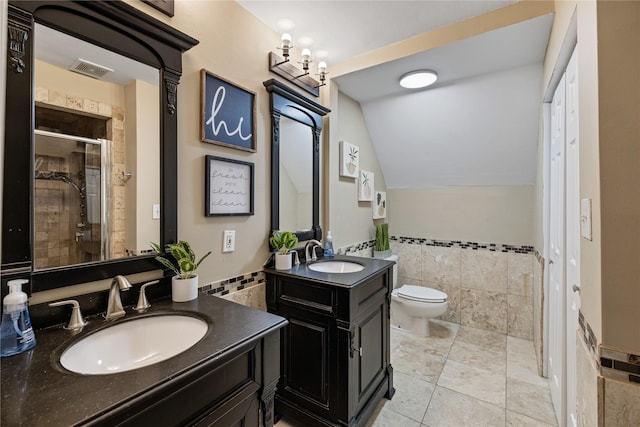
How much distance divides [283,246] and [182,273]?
646mm

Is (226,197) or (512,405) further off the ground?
(226,197)

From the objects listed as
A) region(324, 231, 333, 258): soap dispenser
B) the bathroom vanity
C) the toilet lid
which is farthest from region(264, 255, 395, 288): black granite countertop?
the toilet lid

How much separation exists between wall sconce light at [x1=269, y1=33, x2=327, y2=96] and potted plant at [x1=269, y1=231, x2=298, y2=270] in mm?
1039

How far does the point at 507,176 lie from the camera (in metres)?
2.77

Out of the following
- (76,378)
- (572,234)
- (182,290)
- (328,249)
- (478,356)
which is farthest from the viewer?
(478,356)

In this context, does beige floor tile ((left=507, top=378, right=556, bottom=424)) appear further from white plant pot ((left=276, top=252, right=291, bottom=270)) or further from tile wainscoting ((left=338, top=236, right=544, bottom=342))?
white plant pot ((left=276, top=252, right=291, bottom=270))

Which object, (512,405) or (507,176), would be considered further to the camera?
(507,176)

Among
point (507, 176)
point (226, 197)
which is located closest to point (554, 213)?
point (507, 176)

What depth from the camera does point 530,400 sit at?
1.85 meters

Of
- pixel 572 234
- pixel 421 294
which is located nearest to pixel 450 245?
pixel 421 294

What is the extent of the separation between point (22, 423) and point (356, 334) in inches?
50.3

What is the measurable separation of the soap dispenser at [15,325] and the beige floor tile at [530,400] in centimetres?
238

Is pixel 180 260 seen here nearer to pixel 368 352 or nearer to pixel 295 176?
pixel 295 176

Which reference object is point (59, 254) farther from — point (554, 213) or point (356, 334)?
point (554, 213)
